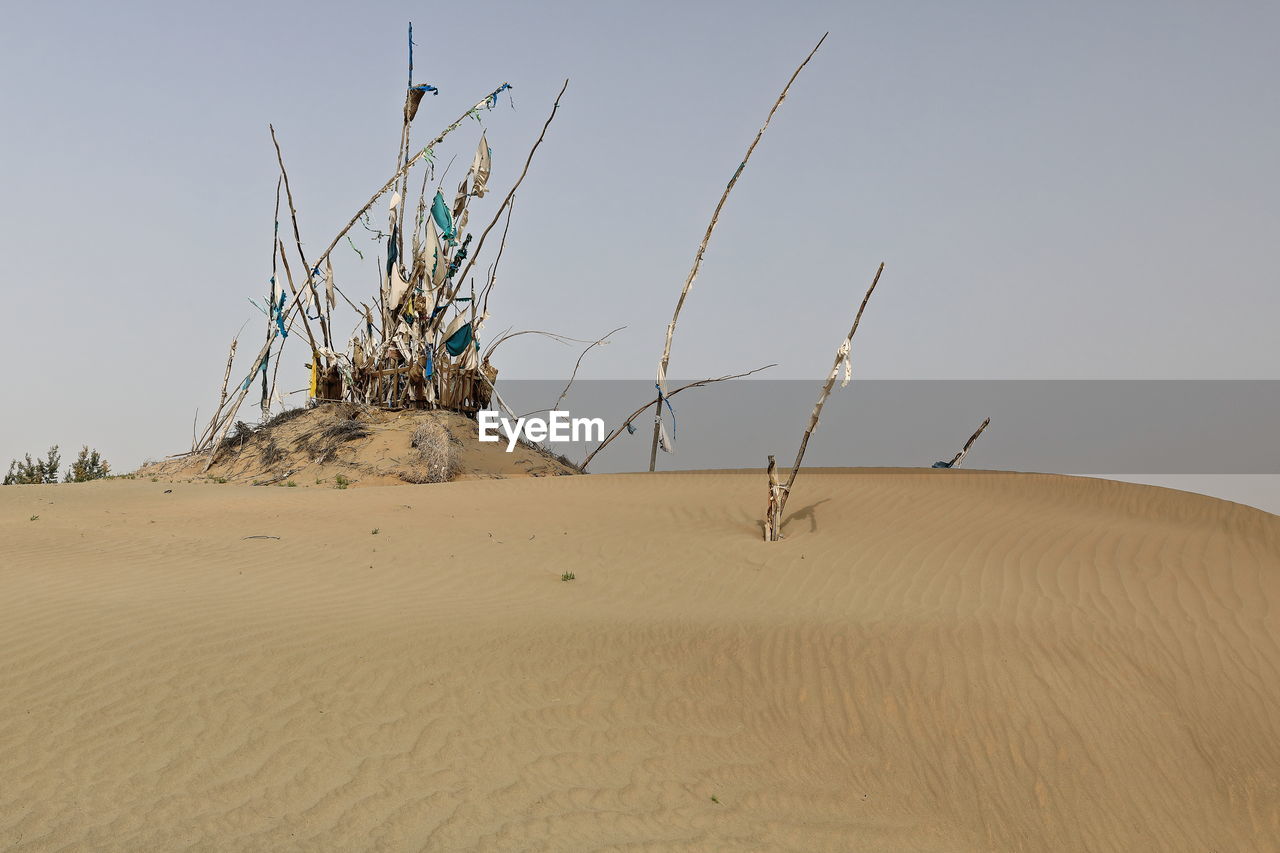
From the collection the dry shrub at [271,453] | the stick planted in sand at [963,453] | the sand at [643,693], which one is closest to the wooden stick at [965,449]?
the stick planted in sand at [963,453]

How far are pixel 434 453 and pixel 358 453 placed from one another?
5.26ft

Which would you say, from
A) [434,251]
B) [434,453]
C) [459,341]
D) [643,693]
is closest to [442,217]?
[434,251]

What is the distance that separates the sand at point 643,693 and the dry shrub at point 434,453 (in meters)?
6.25

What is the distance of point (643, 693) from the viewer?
612 cm

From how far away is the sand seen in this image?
4707mm

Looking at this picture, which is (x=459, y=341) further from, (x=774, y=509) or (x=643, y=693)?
(x=643, y=693)

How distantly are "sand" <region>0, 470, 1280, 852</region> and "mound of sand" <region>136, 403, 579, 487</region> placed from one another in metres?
6.60

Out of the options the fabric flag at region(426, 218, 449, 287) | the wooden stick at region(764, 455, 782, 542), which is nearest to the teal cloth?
the fabric flag at region(426, 218, 449, 287)

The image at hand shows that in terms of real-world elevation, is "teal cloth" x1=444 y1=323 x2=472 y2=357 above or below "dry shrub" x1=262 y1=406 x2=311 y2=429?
above

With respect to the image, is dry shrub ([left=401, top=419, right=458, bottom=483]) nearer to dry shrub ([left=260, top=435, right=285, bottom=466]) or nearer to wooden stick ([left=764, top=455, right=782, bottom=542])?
dry shrub ([left=260, top=435, right=285, bottom=466])

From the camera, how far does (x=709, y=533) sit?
11148mm

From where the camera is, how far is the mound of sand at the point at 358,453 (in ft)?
56.6

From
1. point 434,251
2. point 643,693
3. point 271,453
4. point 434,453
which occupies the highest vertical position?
point 434,251

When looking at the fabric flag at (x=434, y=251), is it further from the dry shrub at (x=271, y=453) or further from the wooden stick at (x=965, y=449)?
the wooden stick at (x=965, y=449)
